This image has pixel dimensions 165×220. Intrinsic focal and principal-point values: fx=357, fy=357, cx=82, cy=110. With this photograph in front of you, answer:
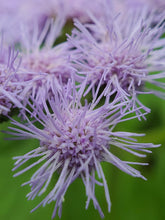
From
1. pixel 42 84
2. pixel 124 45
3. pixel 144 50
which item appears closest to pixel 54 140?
pixel 42 84

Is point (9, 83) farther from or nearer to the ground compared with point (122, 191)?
farther from the ground

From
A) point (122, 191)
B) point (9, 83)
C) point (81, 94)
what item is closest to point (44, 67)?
point (9, 83)

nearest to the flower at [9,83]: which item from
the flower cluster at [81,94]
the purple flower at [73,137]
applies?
the flower cluster at [81,94]

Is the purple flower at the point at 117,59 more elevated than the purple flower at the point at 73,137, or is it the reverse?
the purple flower at the point at 117,59

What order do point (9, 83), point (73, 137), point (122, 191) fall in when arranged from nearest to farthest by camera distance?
1. point (73, 137)
2. point (9, 83)
3. point (122, 191)

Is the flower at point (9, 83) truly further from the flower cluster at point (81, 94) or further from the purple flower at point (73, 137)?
the purple flower at point (73, 137)

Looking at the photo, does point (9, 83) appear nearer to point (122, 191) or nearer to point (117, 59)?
point (117, 59)

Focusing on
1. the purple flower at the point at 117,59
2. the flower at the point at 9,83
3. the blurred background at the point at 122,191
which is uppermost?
the flower at the point at 9,83

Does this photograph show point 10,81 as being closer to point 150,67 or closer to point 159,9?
point 150,67
